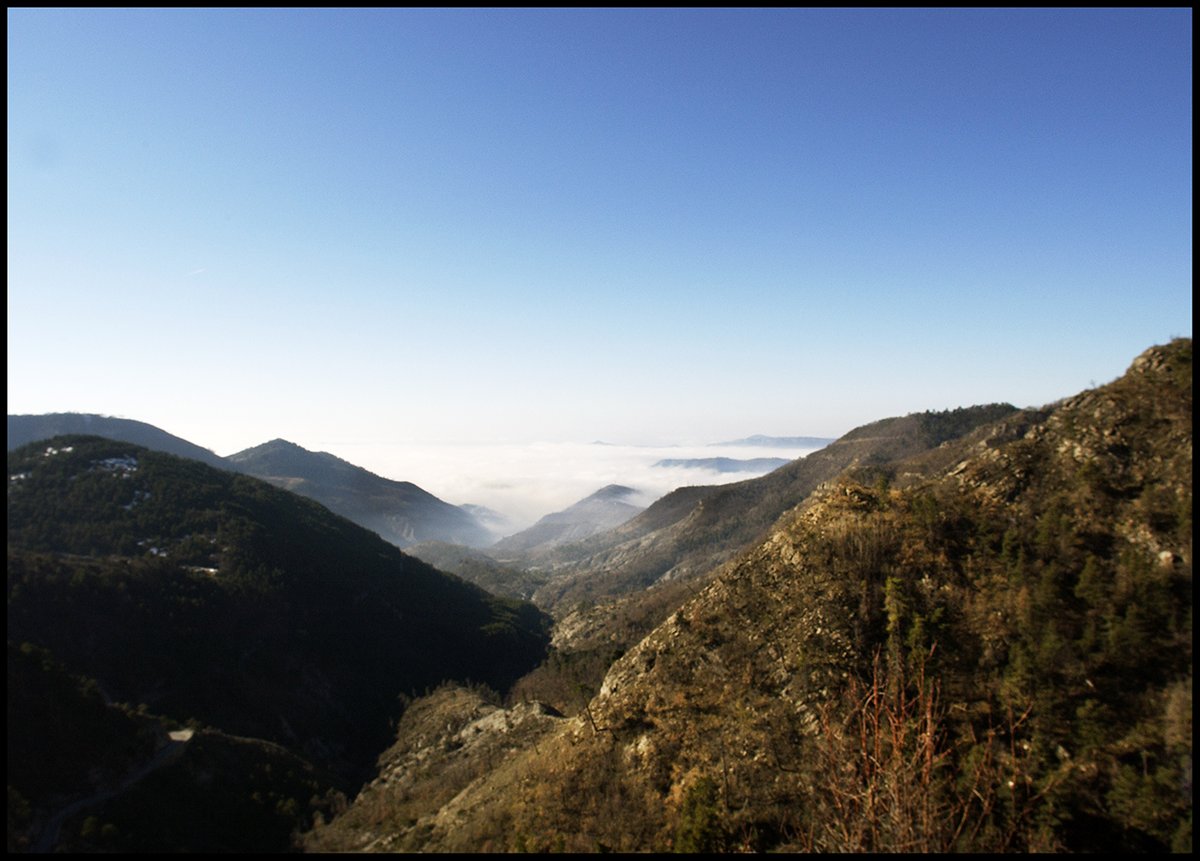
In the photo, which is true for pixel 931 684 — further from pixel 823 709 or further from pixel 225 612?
pixel 225 612

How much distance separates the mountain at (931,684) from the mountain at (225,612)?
41.8 metres

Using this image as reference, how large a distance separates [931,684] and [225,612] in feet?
389

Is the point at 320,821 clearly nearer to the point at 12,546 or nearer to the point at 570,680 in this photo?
the point at 570,680

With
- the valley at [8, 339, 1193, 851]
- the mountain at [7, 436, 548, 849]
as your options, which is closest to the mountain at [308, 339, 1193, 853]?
the valley at [8, 339, 1193, 851]

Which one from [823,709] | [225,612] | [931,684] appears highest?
[931,684]

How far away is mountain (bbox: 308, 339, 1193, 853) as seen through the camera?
21141mm

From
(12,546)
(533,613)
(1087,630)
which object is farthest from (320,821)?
(533,613)

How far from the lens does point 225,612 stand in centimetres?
10144

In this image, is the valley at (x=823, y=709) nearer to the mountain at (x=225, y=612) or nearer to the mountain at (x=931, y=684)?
the mountain at (x=931, y=684)

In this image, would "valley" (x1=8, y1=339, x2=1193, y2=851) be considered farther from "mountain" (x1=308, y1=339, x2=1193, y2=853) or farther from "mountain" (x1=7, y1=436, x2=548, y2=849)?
"mountain" (x1=7, y1=436, x2=548, y2=849)

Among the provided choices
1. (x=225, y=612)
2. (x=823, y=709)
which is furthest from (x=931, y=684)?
(x=225, y=612)

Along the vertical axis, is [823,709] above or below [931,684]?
below

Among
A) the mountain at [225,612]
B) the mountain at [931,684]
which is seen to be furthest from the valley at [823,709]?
the mountain at [225,612]

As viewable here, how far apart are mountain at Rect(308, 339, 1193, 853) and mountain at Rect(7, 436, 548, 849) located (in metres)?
41.8
